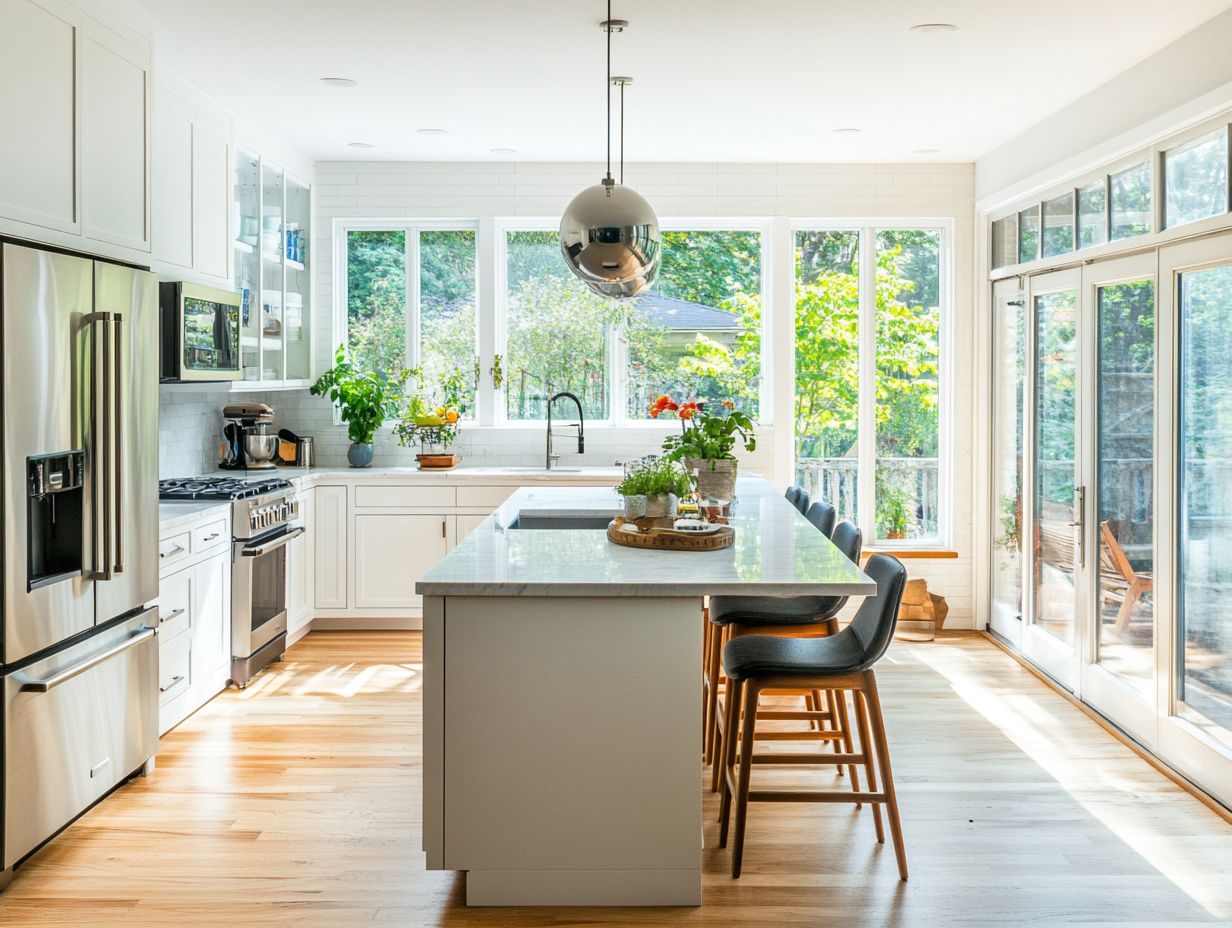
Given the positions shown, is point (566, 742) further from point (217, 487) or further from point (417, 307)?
point (417, 307)

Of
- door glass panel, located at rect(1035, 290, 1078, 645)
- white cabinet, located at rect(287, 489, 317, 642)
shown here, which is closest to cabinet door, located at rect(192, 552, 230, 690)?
white cabinet, located at rect(287, 489, 317, 642)

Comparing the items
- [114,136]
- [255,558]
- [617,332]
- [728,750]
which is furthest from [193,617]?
[617,332]

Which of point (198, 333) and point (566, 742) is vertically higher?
point (198, 333)

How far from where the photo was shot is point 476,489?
636 cm

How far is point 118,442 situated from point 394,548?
2836mm

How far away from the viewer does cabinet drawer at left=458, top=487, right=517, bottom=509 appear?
6348 millimetres

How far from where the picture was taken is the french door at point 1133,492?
3.89m

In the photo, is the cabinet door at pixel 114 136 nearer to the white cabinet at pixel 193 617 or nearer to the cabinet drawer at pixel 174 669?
the white cabinet at pixel 193 617

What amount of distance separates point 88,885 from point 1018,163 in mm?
5391

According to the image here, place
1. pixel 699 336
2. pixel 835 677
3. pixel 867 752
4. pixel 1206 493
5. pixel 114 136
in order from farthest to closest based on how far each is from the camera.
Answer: pixel 699 336, pixel 1206 493, pixel 114 136, pixel 867 752, pixel 835 677

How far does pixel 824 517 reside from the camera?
4418 mm

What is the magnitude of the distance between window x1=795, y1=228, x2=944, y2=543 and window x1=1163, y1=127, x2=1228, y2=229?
2.60 metres

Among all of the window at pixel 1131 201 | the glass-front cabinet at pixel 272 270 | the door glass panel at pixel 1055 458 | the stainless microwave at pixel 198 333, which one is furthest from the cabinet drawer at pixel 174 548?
the window at pixel 1131 201

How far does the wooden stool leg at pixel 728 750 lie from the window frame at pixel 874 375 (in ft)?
11.7
